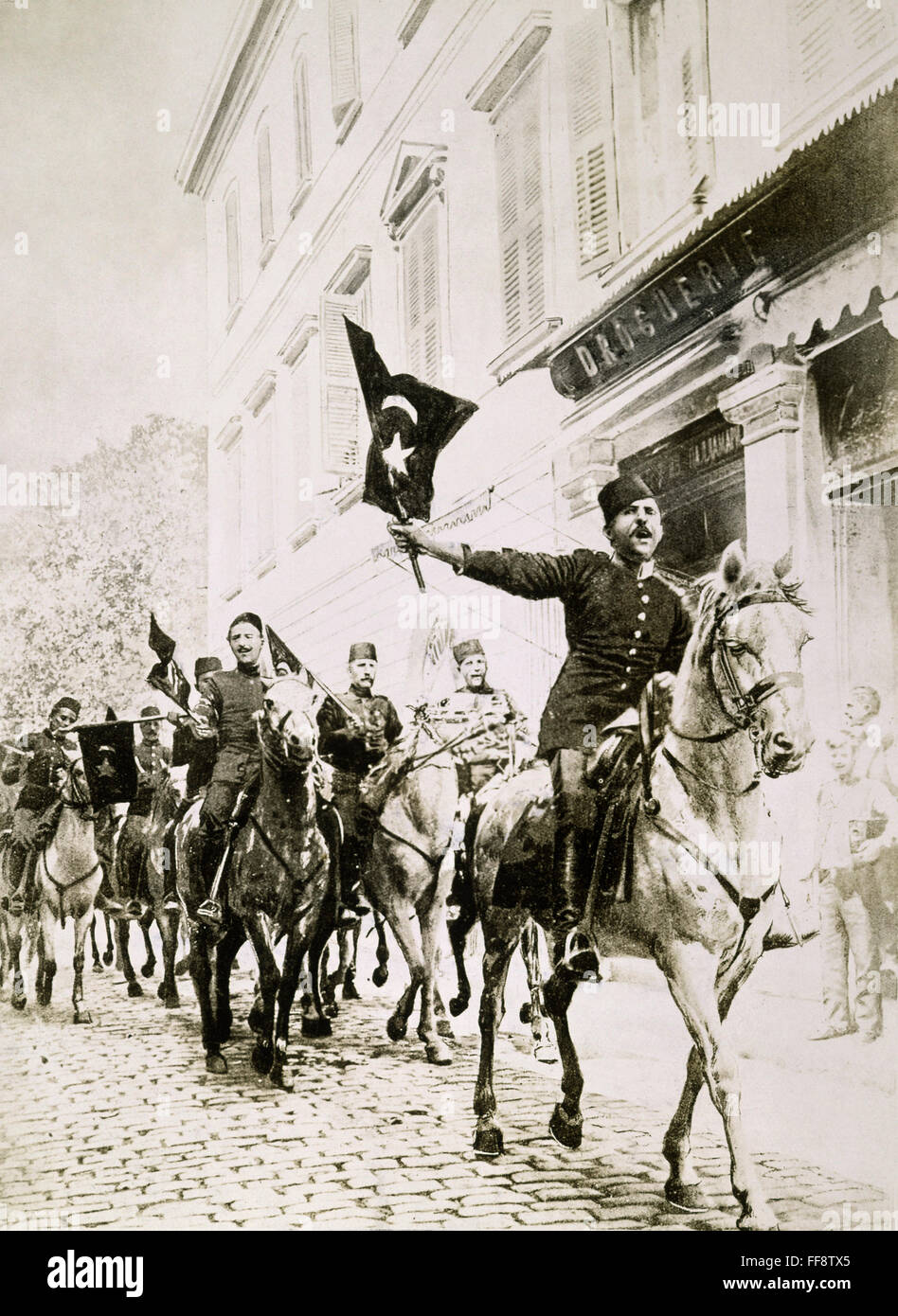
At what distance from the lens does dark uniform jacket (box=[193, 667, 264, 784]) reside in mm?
4516

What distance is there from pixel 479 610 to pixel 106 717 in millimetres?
1661

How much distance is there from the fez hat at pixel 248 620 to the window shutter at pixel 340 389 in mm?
710

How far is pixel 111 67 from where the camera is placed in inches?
193

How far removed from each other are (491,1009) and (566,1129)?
1.54 ft

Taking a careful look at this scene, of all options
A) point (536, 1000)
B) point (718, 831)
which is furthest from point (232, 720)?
point (718, 831)

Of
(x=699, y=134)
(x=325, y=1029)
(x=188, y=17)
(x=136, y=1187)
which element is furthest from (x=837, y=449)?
(x=136, y=1187)

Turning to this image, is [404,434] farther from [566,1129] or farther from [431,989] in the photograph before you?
[566,1129]

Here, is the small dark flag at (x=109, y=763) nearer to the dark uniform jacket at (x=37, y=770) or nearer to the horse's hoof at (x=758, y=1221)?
the dark uniform jacket at (x=37, y=770)

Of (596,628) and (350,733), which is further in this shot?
(350,733)

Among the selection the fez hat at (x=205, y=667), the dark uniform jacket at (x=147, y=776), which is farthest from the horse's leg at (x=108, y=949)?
the fez hat at (x=205, y=667)

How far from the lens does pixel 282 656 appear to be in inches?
181

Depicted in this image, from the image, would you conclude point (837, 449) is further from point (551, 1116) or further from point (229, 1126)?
point (229, 1126)

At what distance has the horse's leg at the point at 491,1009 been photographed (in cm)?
402

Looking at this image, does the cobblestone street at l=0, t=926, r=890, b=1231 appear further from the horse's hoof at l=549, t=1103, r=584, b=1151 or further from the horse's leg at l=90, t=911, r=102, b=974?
the horse's leg at l=90, t=911, r=102, b=974
